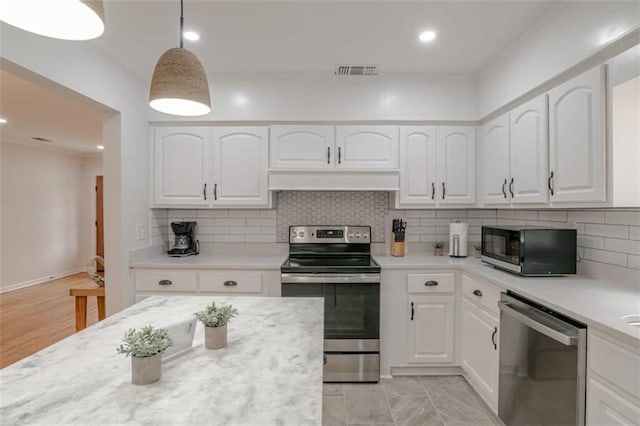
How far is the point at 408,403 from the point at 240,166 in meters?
2.33

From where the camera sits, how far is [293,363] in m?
1.04

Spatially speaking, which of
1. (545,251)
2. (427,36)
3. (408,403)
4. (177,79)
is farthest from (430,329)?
(177,79)

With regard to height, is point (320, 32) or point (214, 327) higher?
point (320, 32)

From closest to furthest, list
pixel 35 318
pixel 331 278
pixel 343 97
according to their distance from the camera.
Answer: pixel 331 278, pixel 343 97, pixel 35 318

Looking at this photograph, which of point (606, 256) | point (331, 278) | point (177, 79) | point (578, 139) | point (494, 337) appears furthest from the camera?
point (331, 278)

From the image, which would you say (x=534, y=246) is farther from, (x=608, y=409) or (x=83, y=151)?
(x=83, y=151)

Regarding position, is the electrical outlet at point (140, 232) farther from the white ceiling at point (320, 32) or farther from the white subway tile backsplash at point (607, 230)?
the white subway tile backsplash at point (607, 230)

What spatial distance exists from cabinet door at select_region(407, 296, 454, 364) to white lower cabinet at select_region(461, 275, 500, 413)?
0.38 ft

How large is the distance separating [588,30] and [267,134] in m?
2.29

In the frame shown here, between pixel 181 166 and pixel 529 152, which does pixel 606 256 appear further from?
pixel 181 166

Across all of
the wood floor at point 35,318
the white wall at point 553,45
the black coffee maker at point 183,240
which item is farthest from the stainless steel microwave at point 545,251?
the wood floor at point 35,318

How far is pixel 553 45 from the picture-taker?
6.66 feet

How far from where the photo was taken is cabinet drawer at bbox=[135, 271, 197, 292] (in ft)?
9.17

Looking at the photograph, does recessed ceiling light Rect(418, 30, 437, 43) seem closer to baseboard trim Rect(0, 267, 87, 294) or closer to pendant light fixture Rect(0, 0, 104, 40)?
pendant light fixture Rect(0, 0, 104, 40)
